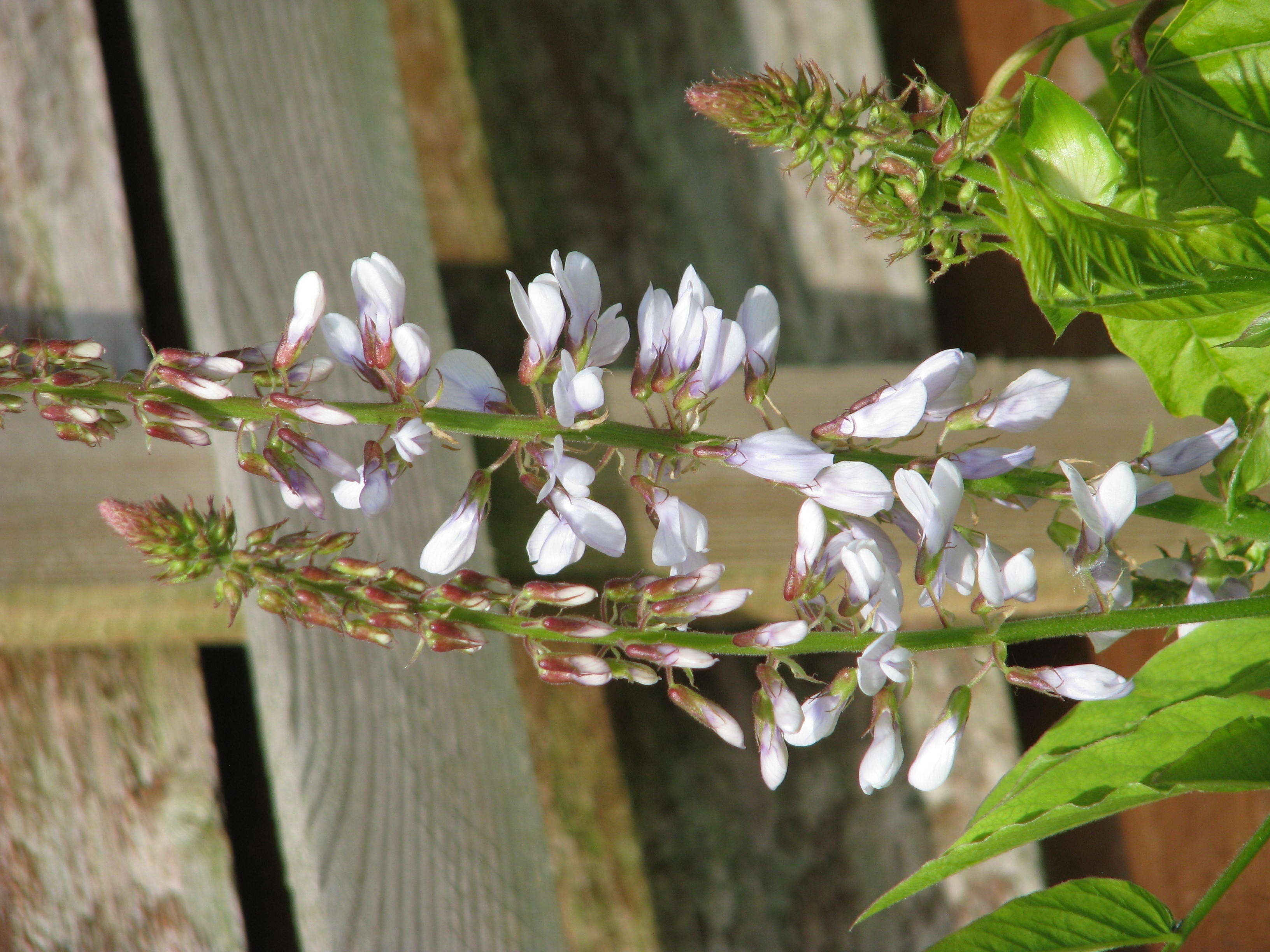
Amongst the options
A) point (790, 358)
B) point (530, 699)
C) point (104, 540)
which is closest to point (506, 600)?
point (104, 540)

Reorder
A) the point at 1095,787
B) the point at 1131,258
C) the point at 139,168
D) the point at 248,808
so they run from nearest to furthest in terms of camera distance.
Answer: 1. the point at 1131,258
2. the point at 1095,787
3. the point at 248,808
4. the point at 139,168

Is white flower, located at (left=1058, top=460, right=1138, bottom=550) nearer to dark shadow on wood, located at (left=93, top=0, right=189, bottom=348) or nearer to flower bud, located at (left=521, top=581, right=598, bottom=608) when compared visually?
flower bud, located at (left=521, top=581, right=598, bottom=608)

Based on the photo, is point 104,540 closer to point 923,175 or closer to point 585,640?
point 585,640

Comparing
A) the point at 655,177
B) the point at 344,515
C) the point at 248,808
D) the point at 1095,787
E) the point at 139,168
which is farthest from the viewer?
the point at 655,177

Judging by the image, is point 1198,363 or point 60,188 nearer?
point 1198,363

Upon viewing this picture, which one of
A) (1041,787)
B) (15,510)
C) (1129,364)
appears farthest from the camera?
(1129,364)

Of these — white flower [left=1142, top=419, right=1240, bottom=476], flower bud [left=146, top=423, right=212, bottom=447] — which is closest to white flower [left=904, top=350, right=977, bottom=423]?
white flower [left=1142, top=419, right=1240, bottom=476]

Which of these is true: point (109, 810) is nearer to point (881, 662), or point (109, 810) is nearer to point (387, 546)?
point (387, 546)


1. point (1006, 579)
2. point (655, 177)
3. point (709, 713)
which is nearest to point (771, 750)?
point (709, 713)
